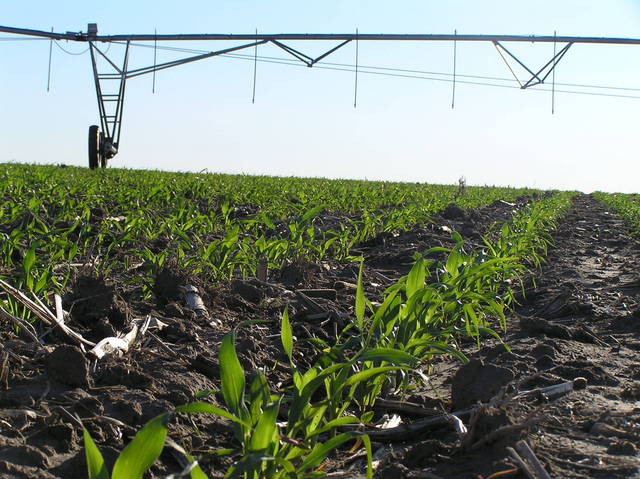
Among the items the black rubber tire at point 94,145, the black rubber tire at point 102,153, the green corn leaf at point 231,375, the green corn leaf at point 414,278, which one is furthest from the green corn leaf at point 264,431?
the black rubber tire at point 102,153

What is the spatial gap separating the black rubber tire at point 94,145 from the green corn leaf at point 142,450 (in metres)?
15.6

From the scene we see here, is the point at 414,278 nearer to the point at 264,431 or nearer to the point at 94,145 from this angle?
the point at 264,431

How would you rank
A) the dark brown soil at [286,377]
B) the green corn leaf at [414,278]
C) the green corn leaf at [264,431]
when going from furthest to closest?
the green corn leaf at [414,278] < the dark brown soil at [286,377] < the green corn leaf at [264,431]

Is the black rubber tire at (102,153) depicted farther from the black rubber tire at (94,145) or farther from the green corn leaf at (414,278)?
the green corn leaf at (414,278)

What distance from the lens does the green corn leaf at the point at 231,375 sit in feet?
4.89

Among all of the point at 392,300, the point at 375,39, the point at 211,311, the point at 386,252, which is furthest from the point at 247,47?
the point at 392,300

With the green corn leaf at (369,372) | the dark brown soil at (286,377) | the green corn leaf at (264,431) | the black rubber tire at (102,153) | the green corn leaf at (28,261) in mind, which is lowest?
the dark brown soil at (286,377)

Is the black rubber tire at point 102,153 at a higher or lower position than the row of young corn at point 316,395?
higher

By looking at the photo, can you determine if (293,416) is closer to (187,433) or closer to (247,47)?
(187,433)

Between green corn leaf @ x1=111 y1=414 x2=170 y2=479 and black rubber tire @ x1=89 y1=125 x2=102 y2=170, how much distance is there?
51.3ft

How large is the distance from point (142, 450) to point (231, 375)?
1.08 ft

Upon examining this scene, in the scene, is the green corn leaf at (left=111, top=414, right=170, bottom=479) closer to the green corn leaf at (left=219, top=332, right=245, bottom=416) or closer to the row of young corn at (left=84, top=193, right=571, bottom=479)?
the row of young corn at (left=84, top=193, right=571, bottom=479)

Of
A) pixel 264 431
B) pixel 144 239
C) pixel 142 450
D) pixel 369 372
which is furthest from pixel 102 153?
pixel 142 450

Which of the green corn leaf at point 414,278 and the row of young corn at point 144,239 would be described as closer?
the green corn leaf at point 414,278
